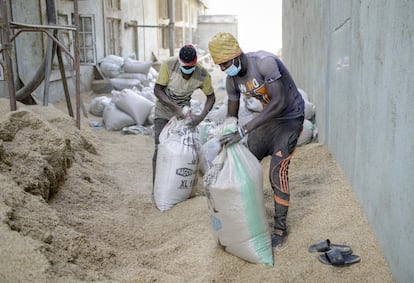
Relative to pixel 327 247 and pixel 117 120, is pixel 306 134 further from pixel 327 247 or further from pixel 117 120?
pixel 117 120

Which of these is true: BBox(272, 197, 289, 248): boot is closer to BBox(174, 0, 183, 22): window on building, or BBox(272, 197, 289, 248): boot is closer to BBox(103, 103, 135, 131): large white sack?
BBox(103, 103, 135, 131): large white sack

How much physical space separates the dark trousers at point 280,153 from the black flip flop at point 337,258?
1.30ft

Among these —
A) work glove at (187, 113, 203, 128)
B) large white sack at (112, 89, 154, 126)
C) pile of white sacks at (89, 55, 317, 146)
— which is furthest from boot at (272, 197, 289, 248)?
large white sack at (112, 89, 154, 126)

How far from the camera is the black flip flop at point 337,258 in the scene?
2680 mm

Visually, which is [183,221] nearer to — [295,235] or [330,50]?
[295,235]

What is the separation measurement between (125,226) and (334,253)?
1549mm

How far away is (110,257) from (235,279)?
766 millimetres

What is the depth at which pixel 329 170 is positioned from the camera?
14.5 feet

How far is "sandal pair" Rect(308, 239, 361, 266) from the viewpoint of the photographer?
2.69 meters

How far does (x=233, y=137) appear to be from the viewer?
285 centimetres

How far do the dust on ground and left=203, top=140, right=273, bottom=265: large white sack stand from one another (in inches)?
4.4

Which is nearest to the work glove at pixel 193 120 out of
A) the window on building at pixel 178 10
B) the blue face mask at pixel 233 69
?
the blue face mask at pixel 233 69

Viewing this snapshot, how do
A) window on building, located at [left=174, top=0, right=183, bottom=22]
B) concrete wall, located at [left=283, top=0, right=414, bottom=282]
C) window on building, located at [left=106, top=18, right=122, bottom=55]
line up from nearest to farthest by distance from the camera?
1. concrete wall, located at [left=283, top=0, right=414, bottom=282]
2. window on building, located at [left=106, top=18, right=122, bottom=55]
3. window on building, located at [left=174, top=0, right=183, bottom=22]

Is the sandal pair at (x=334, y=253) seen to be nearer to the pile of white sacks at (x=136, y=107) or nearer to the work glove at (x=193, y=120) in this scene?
the work glove at (x=193, y=120)
